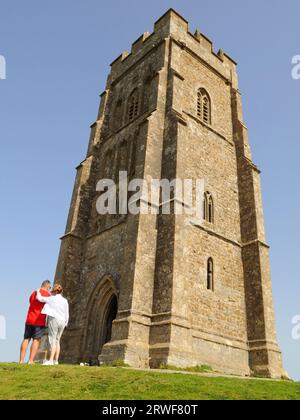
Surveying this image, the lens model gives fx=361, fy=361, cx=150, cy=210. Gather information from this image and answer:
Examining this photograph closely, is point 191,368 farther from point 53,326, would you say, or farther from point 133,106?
point 133,106

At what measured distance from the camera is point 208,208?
18.5 meters

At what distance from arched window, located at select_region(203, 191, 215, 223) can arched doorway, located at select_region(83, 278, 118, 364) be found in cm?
576

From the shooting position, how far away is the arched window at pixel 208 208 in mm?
18234

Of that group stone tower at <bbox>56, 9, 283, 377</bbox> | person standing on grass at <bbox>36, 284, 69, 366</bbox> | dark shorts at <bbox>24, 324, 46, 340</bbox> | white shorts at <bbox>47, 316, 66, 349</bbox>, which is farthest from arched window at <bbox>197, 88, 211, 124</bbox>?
dark shorts at <bbox>24, 324, 46, 340</bbox>

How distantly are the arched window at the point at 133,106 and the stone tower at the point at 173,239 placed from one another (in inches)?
2.9

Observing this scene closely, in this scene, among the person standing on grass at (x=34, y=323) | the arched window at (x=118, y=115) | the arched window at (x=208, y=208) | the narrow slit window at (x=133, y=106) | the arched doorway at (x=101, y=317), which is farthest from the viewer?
the arched window at (x=118, y=115)

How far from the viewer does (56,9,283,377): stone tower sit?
13680mm

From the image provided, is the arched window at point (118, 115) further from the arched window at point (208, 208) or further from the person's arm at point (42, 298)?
the person's arm at point (42, 298)

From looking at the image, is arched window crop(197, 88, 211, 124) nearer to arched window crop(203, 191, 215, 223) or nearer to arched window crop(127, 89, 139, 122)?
arched window crop(127, 89, 139, 122)

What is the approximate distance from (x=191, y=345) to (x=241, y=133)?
14120 millimetres

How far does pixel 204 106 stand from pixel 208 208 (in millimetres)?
7465

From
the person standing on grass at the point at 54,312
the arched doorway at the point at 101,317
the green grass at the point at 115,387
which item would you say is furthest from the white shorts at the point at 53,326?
the arched doorway at the point at 101,317
